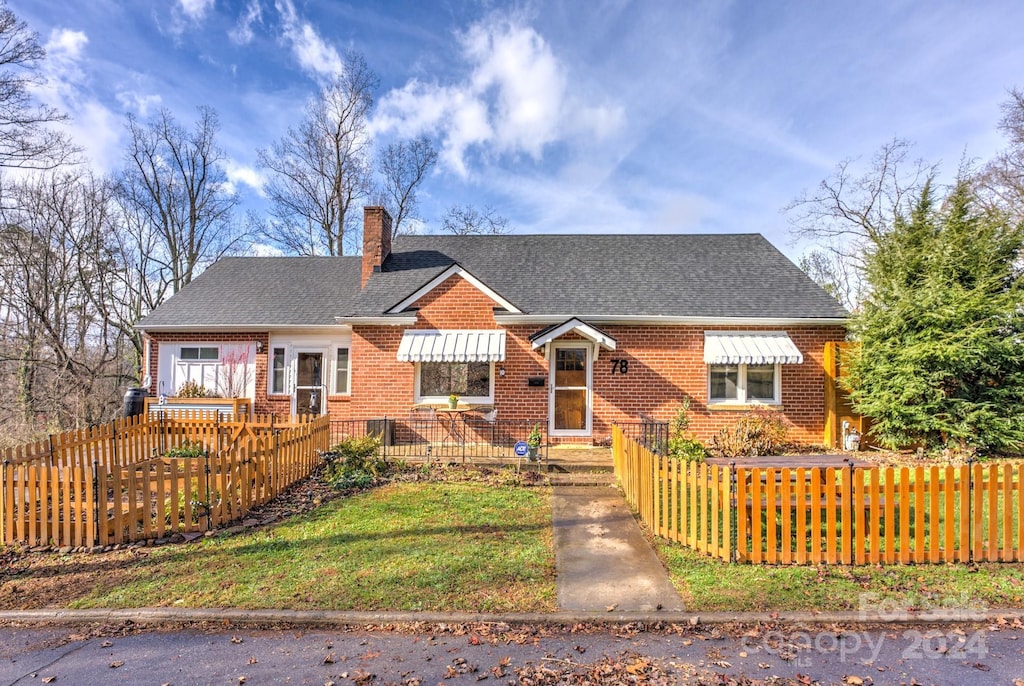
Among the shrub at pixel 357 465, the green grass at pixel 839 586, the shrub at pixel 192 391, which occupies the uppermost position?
the shrub at pixel 192 391

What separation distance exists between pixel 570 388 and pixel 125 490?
913 cm

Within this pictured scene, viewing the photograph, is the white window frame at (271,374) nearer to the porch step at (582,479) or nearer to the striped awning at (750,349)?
the porch step at (582,479)

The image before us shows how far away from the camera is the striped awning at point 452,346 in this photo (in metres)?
12.2

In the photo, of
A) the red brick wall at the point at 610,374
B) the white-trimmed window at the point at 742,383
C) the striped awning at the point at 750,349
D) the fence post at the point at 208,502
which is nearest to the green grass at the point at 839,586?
the fence post at the point at 208,502

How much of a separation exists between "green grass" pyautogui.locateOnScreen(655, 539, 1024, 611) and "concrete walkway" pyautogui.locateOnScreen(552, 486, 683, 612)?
265mm

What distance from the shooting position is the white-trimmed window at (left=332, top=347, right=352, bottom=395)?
51.6 feet

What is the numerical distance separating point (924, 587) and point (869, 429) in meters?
7.91

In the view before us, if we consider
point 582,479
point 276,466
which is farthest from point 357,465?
point 582,479

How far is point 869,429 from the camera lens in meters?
11.9

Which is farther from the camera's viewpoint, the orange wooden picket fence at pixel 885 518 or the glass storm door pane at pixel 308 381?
the glass storm door pane at pixel 308 381

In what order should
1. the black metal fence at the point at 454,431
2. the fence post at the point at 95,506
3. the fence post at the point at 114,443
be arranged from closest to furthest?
1. the fence post at the point at 95,506
2. the fence post at the point at 114,443
3. the black metal fence at the point at 454,431

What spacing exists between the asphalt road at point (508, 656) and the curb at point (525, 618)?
11cm

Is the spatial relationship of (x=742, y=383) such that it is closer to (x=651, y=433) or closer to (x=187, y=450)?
(x=651, y=433)

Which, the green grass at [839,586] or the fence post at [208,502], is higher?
the fence post at [208,502]
